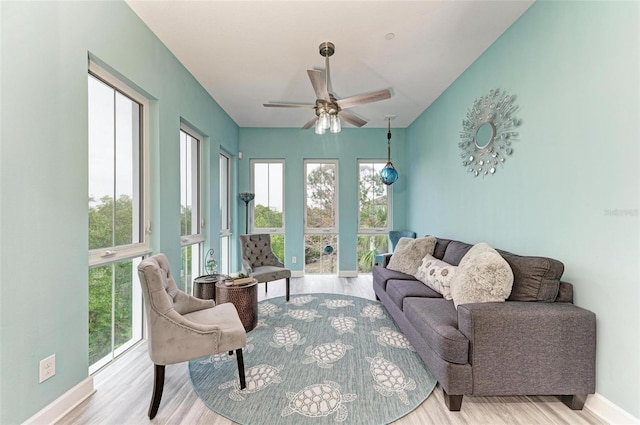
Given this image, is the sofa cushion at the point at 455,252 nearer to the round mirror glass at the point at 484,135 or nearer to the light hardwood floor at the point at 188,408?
the round mirror glass at the point at 484,135

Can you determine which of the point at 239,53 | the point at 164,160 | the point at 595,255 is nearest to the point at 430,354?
the point at 595,255

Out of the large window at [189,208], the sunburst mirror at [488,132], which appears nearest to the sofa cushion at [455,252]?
the sunburst mirror at [488,132]

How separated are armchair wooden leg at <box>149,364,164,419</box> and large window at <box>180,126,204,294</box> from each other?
158 centimetres

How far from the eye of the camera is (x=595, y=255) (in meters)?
1.74

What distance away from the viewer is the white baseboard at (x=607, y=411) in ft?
5.05

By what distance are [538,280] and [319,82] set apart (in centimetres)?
224

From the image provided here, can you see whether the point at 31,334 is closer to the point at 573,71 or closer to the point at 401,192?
the point at 573,71

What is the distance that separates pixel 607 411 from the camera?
1.63 metres

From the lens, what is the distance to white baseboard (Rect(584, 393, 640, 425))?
1538mm

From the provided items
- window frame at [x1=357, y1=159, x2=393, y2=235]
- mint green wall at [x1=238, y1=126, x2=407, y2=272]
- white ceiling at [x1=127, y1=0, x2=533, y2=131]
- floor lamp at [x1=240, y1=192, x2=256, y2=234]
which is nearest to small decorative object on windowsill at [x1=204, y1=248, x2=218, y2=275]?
floor lamp at [x1=240, y1=192, x2=256, y2=234]

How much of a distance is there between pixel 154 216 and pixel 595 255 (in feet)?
11.4

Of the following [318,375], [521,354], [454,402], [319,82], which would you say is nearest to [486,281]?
[521,354]

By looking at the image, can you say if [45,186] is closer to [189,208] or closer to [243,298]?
[243,298]

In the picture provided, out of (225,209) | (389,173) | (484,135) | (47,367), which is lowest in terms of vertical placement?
(47,367)
